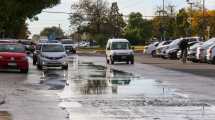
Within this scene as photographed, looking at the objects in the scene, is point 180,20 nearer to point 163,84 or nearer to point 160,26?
point 160,26

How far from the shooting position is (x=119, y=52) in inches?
1886

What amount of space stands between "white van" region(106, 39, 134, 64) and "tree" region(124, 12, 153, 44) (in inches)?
3594

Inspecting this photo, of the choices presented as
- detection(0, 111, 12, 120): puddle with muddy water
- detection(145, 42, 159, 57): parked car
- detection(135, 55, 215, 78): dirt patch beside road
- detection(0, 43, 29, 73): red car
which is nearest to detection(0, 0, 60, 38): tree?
detection(135, 55, 215, 78): dirt patch beside road

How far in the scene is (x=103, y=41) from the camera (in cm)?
11850

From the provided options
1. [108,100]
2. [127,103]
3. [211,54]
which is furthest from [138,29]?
[127,103]

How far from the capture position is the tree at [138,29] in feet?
470

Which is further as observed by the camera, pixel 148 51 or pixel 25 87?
pixel 148 51

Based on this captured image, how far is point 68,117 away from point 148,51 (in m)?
57.9

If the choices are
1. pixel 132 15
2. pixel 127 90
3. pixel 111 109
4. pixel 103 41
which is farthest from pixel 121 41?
pixel 132 15

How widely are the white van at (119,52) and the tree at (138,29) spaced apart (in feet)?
299

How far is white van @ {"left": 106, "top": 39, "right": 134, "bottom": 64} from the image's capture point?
47.6 meters

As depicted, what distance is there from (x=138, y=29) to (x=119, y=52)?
332ft

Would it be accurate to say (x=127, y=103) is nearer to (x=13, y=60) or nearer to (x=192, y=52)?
(x=13, y=60)

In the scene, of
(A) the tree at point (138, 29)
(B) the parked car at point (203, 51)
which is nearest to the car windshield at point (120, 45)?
(B) the parked car at point (203, 51)
